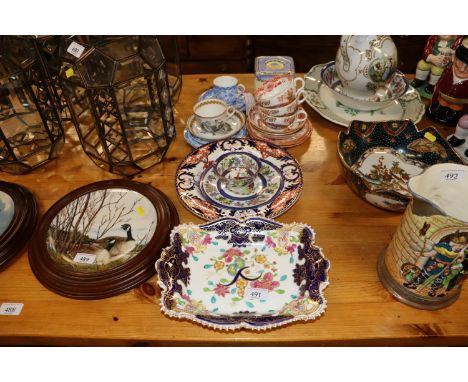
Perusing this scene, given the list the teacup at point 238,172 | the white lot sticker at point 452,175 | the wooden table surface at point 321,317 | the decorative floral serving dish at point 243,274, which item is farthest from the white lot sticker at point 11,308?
the white lot sticker at point 452,175

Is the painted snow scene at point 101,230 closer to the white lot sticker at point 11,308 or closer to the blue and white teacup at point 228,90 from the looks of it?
the white lot sticker at point 11,308

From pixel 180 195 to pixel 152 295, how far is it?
0.24 metres

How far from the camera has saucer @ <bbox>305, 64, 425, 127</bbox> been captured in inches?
47.8

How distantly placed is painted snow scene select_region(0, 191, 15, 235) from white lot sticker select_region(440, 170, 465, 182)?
909 millimetres

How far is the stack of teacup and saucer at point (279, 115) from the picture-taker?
111cm

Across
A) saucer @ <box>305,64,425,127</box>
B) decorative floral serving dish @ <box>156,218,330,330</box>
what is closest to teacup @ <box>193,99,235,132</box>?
saucer @ <box>305,64,425,127</box>

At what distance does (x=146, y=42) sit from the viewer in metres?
1.02

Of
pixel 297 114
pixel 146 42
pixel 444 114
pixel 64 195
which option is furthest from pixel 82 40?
pixel 444 114

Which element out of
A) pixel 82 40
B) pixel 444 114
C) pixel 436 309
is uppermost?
pixel 82 40

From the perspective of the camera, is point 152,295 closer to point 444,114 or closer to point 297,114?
point 297,114

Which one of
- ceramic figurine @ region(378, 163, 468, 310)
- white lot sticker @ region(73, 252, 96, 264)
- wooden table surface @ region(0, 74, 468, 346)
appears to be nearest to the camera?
ceramic figurine @ region(378, 163, 468, 310)

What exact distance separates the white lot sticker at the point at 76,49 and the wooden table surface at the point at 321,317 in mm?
379

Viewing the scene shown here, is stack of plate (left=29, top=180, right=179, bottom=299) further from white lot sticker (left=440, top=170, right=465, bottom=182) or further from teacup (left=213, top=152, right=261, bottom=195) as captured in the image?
white lot sticker (left=440, top=170, right=465, bottom=182)

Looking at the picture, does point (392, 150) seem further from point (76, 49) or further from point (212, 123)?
point (76, 49)
